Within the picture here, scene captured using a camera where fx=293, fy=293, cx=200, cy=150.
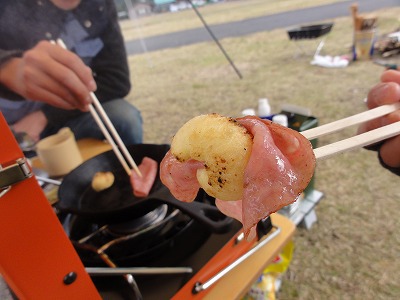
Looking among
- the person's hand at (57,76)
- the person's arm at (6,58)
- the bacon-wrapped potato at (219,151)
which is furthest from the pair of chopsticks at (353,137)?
the person's arm at (6,58)

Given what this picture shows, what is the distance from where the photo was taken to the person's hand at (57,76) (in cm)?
126

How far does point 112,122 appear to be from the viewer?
2273 millimetres

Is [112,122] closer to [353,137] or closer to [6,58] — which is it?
[6,58]

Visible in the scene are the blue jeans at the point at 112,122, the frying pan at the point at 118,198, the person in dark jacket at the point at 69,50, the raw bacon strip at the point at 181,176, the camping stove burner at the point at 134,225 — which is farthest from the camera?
the blue jeans at the point at 112,122

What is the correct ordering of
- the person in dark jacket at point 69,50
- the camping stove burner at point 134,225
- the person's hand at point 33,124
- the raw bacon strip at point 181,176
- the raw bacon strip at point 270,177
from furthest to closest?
1. the person's hand at point 33,124
2. the person in dark jacket at point 69,50
3. the camping stove burner at point 134,225
4. the raw bacon strip at point 181,176
5. the raw bacon strip at point 270,177

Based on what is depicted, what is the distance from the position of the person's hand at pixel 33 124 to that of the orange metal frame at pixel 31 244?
172 centimetres

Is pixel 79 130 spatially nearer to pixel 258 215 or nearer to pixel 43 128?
pixel 43 128

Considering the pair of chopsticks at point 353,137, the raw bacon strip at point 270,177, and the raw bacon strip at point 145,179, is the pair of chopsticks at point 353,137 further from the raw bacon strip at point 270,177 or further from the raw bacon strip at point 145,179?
the raw bacon strip at point 145,179

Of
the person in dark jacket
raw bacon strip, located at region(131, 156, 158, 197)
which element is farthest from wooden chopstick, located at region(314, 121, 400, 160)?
the person in dark jacket

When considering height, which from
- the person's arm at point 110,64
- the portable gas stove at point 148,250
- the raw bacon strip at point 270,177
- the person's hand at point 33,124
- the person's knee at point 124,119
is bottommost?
the portable gas stove at point 148,250

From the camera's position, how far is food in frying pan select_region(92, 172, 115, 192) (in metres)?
1.21

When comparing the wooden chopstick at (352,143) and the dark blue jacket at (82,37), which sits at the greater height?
the dark blue jacket at (82,37)

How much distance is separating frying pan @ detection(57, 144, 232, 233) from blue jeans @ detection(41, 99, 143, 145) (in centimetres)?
89

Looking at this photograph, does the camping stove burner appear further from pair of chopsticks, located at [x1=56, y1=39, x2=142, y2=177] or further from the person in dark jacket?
the person in dark jacket
